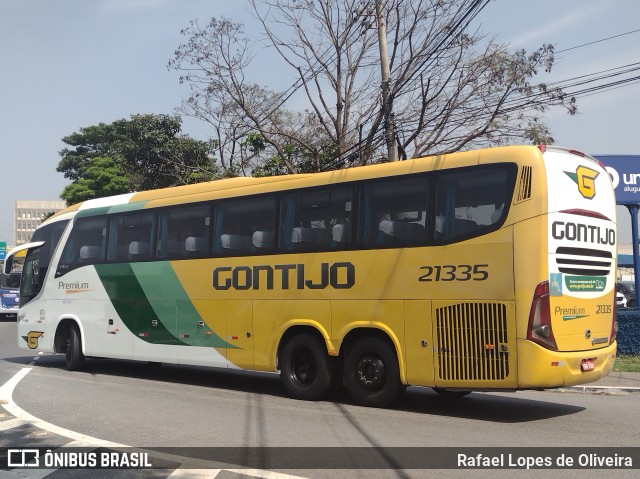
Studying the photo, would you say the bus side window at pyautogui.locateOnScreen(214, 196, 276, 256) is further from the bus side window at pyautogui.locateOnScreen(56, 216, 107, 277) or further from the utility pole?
the utility pole

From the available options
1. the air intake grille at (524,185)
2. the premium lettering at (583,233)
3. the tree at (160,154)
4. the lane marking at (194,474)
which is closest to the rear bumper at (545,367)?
the premium lettering at (583,233)

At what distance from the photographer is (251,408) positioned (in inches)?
393

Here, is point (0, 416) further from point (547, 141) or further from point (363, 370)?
point (547, 141)

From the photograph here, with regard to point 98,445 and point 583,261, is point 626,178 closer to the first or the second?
point 583,261

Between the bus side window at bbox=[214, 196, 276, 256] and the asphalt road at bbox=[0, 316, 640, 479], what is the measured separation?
2.36 metres

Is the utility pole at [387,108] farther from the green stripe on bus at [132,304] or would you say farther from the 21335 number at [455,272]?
the 21335 number at [455,272]

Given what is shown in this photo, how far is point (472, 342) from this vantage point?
28.7 feet

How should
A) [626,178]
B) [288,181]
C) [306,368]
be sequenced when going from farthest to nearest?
[626,178] → [288,181] → [306,368]

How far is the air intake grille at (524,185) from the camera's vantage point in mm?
8539

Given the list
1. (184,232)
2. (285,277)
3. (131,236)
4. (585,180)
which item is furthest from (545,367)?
(131,236)

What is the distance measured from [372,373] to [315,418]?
1198mm

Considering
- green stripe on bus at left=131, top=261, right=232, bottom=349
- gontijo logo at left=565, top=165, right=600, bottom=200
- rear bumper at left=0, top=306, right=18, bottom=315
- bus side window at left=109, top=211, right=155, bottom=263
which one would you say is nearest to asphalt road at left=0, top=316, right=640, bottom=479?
green stripe on bus at left=131, top=261, right=232, bottom=349

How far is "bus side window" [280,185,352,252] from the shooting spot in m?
10.3

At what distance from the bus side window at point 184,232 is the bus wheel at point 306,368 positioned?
240 cm
